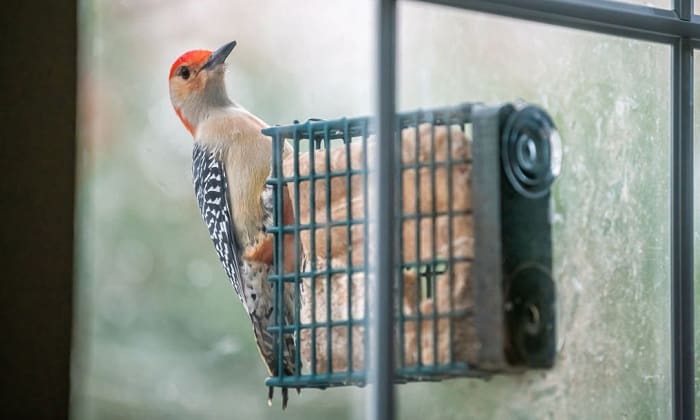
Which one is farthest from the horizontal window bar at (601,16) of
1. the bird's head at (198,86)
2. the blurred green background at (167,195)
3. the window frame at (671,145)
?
the blurred green background at (167,195)

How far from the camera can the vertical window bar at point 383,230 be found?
189 centimetres

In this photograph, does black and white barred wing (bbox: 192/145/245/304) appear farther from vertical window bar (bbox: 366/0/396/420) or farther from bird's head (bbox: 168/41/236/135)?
vertical window bar (bbox: 366/0/396/420)

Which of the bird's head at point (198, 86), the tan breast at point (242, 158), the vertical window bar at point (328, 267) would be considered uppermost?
the bird's head at point (198, 86)

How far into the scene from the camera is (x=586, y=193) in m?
2.15

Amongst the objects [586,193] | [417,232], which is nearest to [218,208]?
[417,232]

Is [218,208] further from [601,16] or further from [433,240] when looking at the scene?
[601,16]

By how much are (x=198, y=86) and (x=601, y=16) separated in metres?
1.09

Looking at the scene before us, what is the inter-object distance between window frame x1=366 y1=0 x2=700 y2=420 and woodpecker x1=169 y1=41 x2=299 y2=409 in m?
0.42

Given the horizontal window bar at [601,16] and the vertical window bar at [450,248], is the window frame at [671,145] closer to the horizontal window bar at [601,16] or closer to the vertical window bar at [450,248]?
the horizontal window bar at [601,16]

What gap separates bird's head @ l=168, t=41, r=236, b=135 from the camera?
107 inches

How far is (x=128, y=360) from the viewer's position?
5039 mm

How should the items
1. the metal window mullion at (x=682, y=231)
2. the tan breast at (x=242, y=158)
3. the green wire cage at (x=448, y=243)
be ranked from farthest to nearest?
the tan breast at (x=242, y=158), the metal window mullion at (x=682, y=231), the green wire cage at (x=448, y=243)

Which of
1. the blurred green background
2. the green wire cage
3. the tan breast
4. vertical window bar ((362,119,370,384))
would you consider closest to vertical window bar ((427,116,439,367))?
the green wire cage

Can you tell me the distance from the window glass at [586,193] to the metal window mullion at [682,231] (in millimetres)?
20
